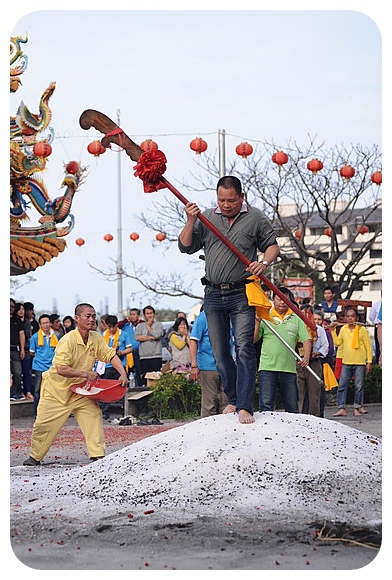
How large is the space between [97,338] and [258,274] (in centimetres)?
224

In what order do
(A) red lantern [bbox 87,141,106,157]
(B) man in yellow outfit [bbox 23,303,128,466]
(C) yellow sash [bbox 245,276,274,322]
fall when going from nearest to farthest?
1. (C) yellow sash [bbox 245,276,274,322]
2. (B) man in yellow outfit [bbox 23,303,128,466]
3. (A) red lantern [bbox 87,141,106,157]

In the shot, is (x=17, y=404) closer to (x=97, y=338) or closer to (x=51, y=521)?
(x=97, y=338)

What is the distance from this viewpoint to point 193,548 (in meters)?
4.56

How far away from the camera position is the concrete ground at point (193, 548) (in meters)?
4.36

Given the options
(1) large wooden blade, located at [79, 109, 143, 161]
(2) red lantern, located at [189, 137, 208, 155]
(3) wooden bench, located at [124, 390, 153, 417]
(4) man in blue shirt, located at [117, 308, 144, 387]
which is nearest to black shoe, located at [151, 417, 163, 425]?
(3) wooden bench, located at [124, 390, 153, 417]

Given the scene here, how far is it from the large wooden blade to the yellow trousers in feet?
7.75

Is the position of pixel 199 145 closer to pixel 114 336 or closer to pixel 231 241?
pixel 114 336

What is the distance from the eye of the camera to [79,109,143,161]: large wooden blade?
5797 mm

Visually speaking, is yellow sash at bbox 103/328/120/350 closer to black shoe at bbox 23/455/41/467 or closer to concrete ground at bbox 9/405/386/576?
black shoe at bbox 23/455/41/467

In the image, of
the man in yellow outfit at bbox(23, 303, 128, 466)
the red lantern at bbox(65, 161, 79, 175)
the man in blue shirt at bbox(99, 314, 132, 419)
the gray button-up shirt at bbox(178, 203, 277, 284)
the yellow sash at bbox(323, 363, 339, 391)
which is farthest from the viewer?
the red lantern at bbox(65, 161, 79, 175)

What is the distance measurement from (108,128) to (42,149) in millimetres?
7919

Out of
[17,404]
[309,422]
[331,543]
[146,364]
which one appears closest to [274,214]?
[146,364]

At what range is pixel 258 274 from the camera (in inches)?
223

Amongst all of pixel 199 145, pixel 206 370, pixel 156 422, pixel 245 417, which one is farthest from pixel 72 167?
pixel 245 417
